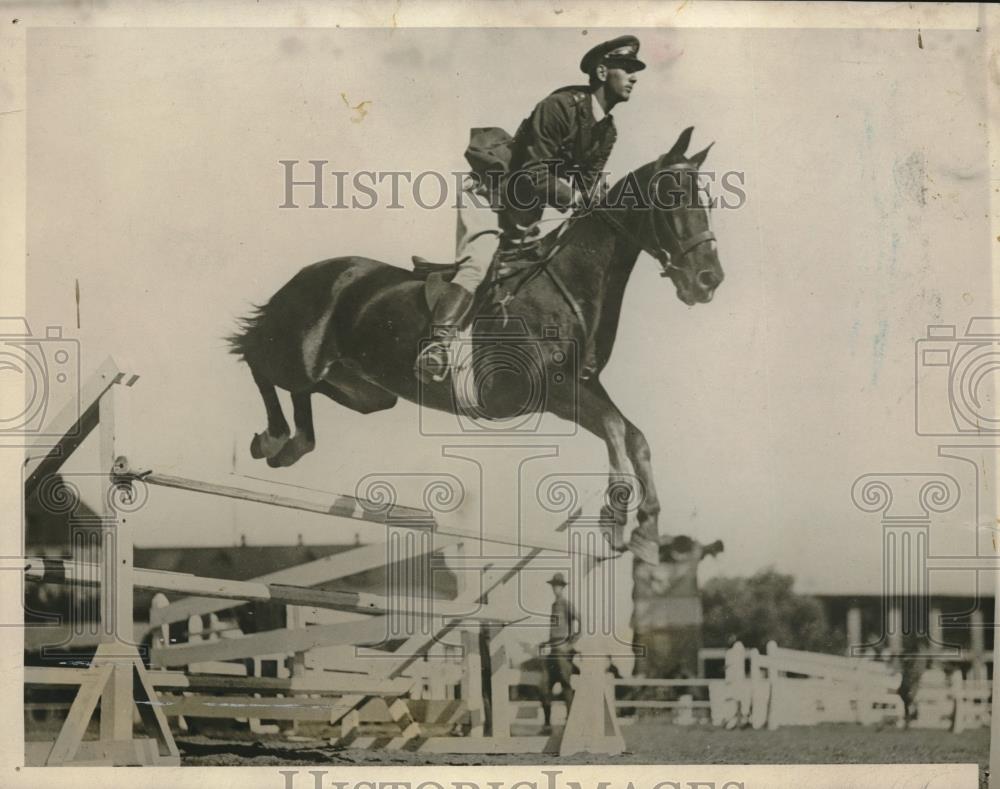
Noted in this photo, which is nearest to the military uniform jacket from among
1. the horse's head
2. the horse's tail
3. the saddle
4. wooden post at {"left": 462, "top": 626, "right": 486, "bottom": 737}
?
the saddle

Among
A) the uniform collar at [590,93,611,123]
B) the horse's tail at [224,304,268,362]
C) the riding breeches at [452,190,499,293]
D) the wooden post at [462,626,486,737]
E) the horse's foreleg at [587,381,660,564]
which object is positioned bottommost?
the wooden post at [462,626,486,737]

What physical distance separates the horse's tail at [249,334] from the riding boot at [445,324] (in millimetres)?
567

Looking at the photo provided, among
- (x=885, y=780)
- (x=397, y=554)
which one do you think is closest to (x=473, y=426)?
(x=397, y=554)

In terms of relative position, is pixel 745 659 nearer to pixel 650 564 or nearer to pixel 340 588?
pixel 650 564

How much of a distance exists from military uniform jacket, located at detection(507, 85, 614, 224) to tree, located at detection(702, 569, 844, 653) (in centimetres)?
146

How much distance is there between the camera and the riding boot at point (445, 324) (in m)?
3.65

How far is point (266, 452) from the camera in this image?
11.9 ft

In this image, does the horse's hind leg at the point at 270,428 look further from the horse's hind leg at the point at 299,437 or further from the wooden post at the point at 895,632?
the wooden post at the point at 895,632

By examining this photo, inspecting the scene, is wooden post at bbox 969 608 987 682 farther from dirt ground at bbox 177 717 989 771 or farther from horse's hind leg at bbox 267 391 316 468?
horse's hind leg at bbox 267 391 316 468

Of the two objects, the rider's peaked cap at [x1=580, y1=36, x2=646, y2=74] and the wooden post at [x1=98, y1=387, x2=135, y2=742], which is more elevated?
the rider's peaked cap at [x1=580, y1=36, x2=646, y2=74]

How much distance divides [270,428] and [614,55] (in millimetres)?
1762

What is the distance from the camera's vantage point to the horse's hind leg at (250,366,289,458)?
3.63 meters

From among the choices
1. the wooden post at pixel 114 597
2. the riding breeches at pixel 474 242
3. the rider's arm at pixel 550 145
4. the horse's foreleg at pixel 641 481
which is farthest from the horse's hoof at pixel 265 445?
the rider's arm at pixel 550 145

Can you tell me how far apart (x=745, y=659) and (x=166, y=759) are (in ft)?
6.60
